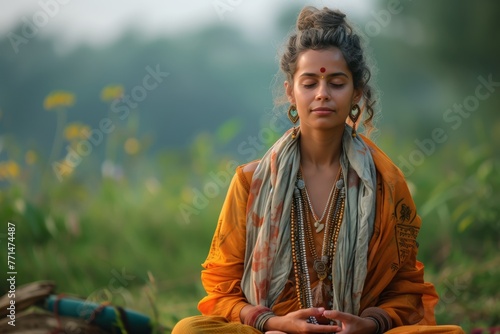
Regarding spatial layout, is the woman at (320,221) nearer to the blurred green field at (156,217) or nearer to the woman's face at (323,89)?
the woman's face at (323,89)

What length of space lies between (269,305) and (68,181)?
262 cm

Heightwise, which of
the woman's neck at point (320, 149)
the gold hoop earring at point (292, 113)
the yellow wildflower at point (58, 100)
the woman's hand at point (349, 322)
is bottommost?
the woman's hand at point (349, 322)

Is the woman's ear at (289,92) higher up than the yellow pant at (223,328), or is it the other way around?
the woman's ear at (289,92)

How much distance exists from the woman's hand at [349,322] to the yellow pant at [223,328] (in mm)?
94

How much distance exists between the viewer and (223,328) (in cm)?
300

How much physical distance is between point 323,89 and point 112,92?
8.48 feet

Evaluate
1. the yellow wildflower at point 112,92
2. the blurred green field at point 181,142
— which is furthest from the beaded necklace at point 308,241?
the yellow wildflower at point 112,92

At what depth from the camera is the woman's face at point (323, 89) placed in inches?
123

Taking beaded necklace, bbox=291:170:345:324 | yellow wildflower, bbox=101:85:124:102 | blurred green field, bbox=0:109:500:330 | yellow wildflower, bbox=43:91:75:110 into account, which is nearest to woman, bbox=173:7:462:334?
beaded necklace, bbox=291:170:345:324

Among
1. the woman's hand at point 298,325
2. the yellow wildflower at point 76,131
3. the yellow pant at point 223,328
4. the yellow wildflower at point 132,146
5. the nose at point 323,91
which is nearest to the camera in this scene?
the yellow pant at point 223,328

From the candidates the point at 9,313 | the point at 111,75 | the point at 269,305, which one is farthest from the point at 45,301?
the point at 111,75

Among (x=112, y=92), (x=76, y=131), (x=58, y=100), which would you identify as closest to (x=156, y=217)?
(x=76, y=131)

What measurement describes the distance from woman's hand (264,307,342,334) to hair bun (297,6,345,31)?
3.64 ft

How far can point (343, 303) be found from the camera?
3.11m
